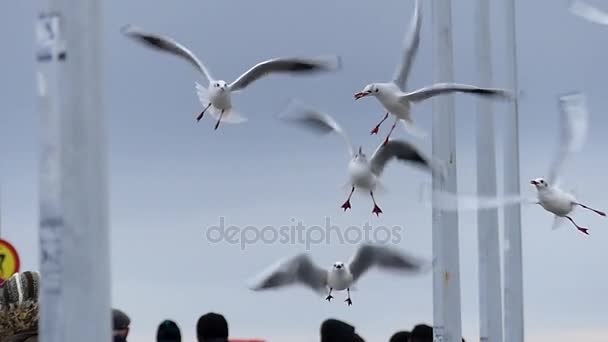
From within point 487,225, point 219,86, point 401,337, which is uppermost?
point 219,86

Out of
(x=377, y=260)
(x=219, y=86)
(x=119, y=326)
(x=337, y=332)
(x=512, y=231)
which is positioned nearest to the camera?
(x=119, y=326)

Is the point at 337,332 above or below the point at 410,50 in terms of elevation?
below

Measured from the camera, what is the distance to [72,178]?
3652 millimetres

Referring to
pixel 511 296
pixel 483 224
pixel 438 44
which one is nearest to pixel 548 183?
pixel 438 44

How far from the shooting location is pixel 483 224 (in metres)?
12.5

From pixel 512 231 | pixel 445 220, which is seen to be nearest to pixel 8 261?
pixel 512 231

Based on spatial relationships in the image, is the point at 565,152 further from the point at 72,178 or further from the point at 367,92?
the point at 72,178

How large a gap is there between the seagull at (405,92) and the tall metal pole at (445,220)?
192cm

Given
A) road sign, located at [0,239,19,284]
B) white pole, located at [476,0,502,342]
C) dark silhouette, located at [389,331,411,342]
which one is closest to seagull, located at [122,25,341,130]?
dark silhouette, located at [389,331,411,342]

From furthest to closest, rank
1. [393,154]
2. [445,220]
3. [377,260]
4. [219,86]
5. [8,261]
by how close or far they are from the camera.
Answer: [8,261] → [445,220] → [377,260] → [393,154] → [219,86]

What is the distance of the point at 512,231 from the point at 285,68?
6245 mm

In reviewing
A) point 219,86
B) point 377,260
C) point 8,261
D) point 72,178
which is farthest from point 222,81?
point 8,261

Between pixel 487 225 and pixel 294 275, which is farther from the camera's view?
pixel 487 225

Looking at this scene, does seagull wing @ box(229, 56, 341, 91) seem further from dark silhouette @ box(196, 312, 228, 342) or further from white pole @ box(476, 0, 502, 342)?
white pole @ box(476, 0, 502, 342)
